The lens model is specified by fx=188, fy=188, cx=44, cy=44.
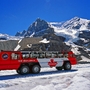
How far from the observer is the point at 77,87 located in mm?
10523

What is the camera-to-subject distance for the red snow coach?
18219mm

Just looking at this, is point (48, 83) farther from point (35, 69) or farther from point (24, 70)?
point (35, 69)

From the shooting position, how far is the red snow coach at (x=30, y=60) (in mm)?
18219

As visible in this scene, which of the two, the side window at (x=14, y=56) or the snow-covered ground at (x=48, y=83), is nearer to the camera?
the snow-covered ground at (x=48, y=83)

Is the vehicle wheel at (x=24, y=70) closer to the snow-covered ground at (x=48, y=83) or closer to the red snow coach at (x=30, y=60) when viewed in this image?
the red snow coach at (x=30, y=60)

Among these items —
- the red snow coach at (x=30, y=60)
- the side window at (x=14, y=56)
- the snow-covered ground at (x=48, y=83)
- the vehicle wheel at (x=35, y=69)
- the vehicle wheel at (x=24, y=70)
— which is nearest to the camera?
the snow-covered ground at (x=48, y=83)

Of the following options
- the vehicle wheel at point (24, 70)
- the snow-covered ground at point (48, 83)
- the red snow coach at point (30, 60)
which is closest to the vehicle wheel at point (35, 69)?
the red snow coach at point (30, 60)

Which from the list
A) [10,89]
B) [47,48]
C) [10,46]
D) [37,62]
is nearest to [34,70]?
[37,62]

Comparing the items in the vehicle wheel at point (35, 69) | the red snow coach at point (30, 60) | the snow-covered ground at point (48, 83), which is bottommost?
the snow-covered ground at point (48, 83)

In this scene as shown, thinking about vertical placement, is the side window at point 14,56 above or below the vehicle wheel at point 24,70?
above

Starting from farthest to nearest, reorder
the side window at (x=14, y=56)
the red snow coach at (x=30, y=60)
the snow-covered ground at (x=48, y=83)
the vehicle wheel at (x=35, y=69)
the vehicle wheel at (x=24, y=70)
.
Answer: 1. the vehicle wheel at (x=35, y=69)
2. the vehicle wheel at (x=24, y=70)
3. the side window at (x=14, y=56)
4. the red snow coach at (x=30, y=60)
5. the snow-covered ground at (x=48, y=83)

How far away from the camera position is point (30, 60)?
19.6m

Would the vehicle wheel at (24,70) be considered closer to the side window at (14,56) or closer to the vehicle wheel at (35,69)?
the vehicle wheel at (35,69)

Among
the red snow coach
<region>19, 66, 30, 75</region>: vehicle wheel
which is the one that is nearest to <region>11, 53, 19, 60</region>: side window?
the red snow coach
